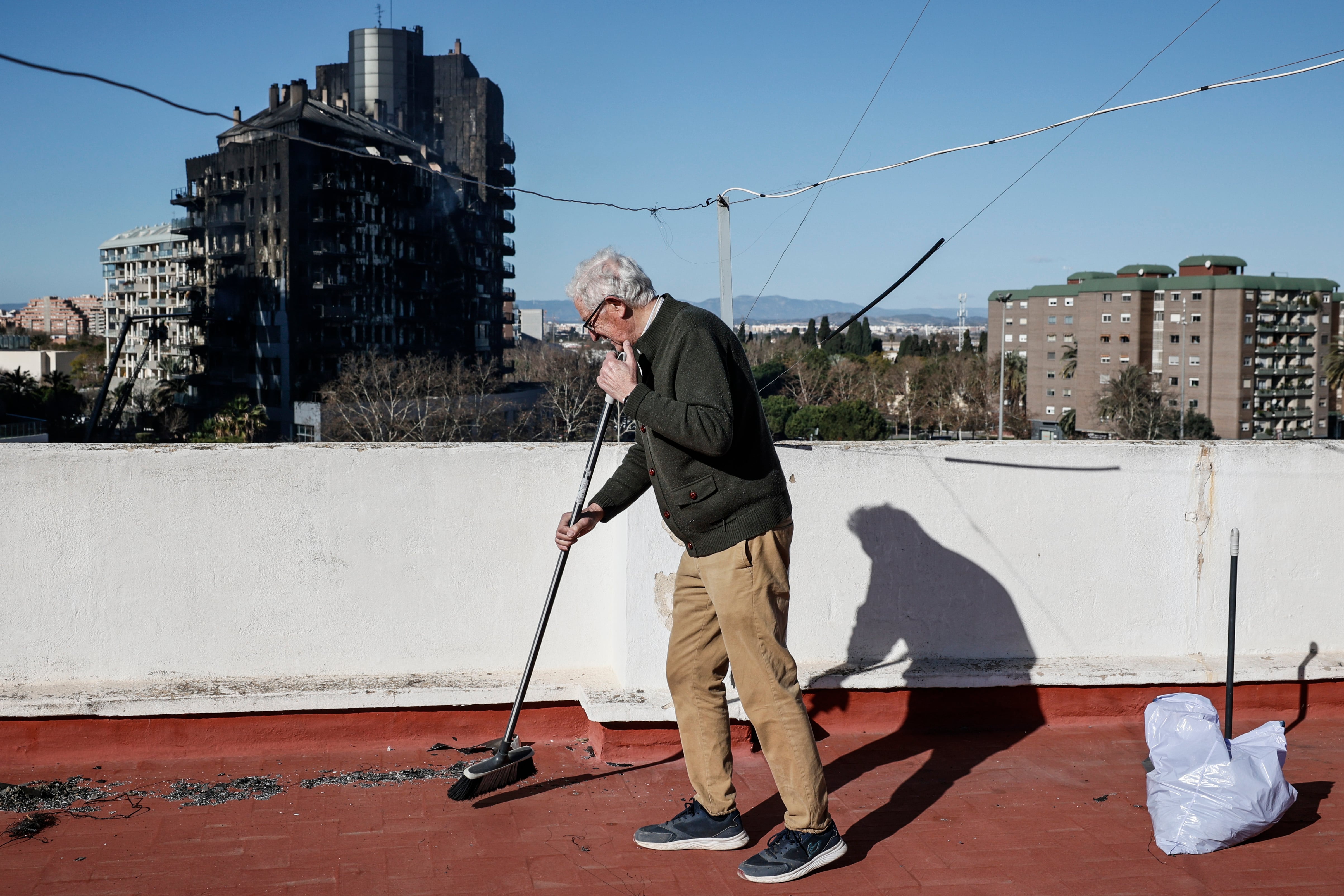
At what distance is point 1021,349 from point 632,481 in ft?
414

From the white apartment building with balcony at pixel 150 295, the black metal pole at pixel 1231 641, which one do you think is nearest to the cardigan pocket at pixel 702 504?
the black metal pole at pixel 1231 641

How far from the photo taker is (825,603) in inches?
150

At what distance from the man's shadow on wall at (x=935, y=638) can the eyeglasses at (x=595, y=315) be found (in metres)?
1.42

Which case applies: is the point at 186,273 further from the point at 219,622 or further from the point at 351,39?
the point at 219,622

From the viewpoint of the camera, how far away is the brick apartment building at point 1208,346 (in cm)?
9612

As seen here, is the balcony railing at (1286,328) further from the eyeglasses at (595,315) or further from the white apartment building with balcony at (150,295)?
the eyeglasses at (595,315)

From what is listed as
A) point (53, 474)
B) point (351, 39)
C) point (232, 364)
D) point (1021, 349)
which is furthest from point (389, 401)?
point (1021, 349)

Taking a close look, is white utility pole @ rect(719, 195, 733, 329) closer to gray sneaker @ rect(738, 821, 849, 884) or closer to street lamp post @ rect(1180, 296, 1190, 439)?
gray sneaker @ rect(738, 821, 849, 884)

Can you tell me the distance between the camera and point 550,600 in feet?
10.8

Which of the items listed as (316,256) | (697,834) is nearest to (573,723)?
(697,834)

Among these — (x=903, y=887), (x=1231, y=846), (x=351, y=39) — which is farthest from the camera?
(x=351, y=39)

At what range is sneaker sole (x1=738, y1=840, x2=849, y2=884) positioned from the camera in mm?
2641

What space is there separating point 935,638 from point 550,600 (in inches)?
58.8

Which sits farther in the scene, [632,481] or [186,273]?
[186,273]
